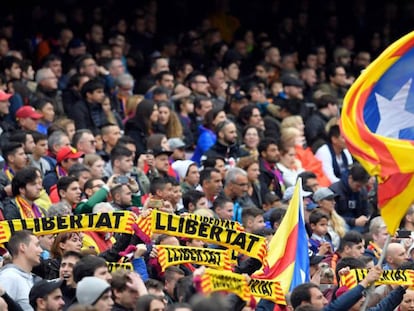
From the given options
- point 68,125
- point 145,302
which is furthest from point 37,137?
point 145,302

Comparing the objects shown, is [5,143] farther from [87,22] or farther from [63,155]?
[87,22]

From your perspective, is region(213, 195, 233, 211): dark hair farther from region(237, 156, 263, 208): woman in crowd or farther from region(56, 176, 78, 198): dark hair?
region(56, 176, 78, 198): dark hair

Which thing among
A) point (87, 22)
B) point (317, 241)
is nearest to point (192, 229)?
point (317, 241)

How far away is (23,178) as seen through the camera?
619 inches

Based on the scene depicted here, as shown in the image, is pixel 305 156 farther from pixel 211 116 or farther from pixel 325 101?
pixel 325 101

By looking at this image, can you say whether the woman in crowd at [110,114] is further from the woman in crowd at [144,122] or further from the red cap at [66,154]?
the red cap at [66,154]

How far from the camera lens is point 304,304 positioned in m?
12.7

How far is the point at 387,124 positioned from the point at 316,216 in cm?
383

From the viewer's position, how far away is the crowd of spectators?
43.7ft

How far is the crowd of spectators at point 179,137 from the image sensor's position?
13.3 metres

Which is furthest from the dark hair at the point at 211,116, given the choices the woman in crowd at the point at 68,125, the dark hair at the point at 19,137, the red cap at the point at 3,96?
the dark hair at the point at 19,137

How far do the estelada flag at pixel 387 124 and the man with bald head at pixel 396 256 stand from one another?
248 cm

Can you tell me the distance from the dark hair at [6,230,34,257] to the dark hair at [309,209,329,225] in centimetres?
446

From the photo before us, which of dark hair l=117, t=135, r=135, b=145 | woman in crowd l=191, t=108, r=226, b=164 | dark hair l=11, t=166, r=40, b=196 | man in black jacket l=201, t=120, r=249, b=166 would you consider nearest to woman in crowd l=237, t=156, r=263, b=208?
man in black jacket l=201, t=120, r=249, b=166
